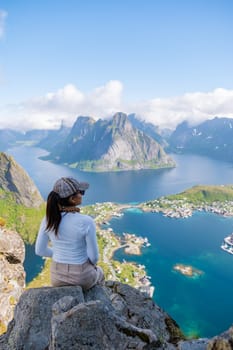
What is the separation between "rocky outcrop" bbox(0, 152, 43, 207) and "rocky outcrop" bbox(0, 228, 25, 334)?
125 meters

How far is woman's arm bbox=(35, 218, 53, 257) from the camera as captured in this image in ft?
17.3

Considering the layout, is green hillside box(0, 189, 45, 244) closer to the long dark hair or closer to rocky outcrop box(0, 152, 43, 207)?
rocky outcrop box(0, 152, 43, 207)

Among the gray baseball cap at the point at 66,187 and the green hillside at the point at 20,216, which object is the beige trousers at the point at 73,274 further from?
the green hillside at the point at 20,216

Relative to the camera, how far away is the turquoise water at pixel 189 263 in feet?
179

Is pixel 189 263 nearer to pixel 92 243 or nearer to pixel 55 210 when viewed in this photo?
pixel 92 243

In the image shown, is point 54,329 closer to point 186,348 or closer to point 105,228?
point 186,348

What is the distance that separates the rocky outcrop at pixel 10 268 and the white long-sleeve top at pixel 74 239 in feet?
24.9

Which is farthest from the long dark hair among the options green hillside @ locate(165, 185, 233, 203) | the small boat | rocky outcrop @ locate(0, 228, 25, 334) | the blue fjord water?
green hillside @ locate(165, 185, 233, 203)

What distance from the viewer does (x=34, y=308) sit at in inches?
208

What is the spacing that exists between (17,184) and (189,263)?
9013 cm

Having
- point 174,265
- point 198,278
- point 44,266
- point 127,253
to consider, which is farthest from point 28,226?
point 198,278

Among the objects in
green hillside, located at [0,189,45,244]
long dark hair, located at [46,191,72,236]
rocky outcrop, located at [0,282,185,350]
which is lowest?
green hillside, located at [0,189,45,244]

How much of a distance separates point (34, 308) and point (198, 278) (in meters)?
71.1

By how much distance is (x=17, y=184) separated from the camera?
137750 millimetres
